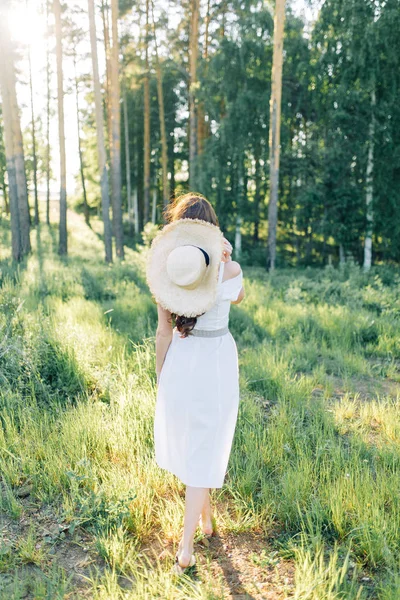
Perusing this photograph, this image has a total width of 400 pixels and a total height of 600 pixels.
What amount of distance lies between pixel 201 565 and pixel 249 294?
7.80 m

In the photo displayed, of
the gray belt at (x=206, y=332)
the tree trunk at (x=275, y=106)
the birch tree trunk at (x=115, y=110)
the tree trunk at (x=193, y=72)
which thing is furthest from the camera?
the tree trunk at (x=193, y=72)

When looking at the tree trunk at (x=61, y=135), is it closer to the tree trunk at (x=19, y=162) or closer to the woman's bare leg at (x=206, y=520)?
the tree trunk at (x=19, y=162)

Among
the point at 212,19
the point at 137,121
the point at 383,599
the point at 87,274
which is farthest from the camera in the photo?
the point at 137,121

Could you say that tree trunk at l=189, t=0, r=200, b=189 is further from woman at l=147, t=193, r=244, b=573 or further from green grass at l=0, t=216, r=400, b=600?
woman at l=147, t=193, r=244, b=573

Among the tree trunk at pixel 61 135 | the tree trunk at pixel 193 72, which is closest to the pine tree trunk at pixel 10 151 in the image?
the tree trunk at pixel 61 135

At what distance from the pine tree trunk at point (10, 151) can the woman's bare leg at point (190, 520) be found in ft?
45.8

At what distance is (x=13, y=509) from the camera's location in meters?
3.13

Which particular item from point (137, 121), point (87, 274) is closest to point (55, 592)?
point (87, 274)

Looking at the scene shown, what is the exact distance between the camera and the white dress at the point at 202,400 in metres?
2.67

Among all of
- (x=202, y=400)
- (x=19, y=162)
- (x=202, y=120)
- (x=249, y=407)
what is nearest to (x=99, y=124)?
(x=19, y=162)

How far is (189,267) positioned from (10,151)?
572 inches

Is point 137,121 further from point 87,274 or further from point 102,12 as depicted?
point 87,274

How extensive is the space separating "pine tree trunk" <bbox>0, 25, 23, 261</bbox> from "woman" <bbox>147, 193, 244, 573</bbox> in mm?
13646

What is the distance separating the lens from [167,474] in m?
3.44
